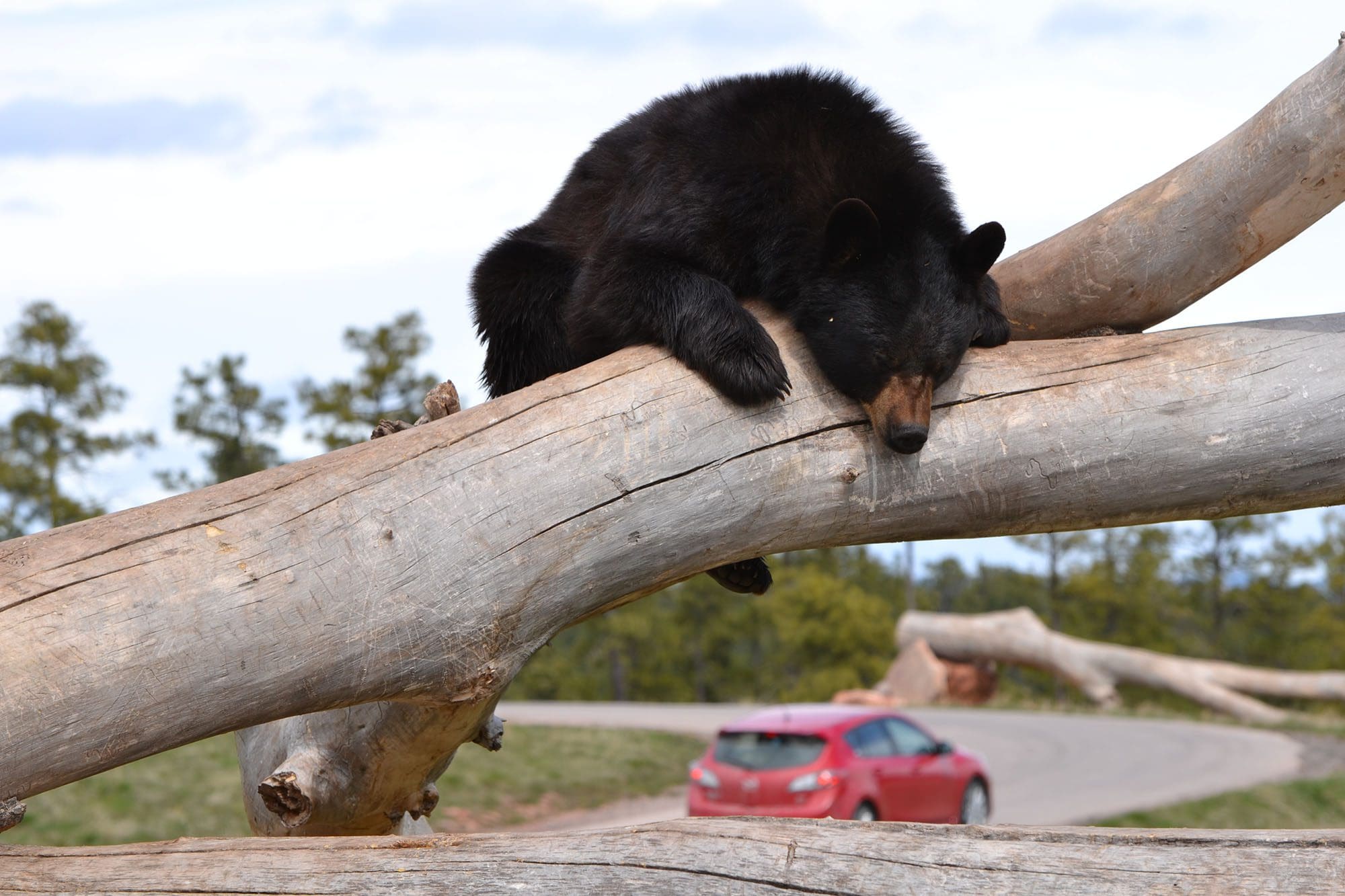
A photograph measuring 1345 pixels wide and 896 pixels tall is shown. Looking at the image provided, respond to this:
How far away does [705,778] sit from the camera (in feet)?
41.3

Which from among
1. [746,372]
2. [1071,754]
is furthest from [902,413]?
[1071,754]

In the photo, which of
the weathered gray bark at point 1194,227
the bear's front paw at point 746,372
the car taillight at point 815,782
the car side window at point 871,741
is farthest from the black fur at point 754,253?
the car side window at point 871,741

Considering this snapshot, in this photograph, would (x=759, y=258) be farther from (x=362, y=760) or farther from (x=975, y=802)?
(x=975, y=802)

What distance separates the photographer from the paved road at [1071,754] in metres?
16.2

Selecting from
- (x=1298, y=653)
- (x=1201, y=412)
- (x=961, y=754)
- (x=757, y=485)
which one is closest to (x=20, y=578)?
(x=757, y=485)

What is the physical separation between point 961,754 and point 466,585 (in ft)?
39.3

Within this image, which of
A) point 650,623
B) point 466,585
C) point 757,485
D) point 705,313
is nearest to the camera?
point 466,585

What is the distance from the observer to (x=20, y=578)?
275 cm

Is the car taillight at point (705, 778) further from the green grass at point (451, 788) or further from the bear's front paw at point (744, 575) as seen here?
the bear's front paw at point (744, 575)

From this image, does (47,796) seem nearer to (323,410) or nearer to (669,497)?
(669,497)

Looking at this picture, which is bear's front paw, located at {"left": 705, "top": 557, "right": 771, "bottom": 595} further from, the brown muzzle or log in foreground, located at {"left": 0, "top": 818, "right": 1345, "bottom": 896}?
log in foreground, located at {"left": 0, "top": 818, "right": 1345, "bottom": 896}

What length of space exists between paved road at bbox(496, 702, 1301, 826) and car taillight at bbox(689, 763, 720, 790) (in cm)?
68

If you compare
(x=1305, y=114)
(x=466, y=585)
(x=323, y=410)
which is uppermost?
(x=323, y=410)

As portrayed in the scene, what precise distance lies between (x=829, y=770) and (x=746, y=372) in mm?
9316
